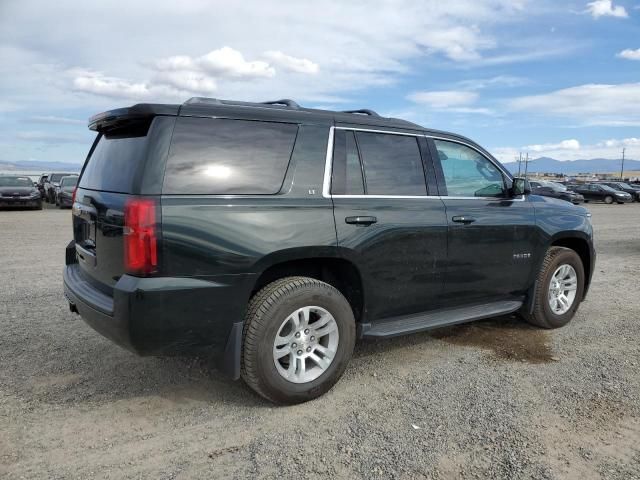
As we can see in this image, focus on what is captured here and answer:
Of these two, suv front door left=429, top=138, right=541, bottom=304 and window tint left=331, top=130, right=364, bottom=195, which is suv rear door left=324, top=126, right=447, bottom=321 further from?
suv front door left=429, top=138, right=541, bottom=304

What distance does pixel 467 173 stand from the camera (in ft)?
14.9

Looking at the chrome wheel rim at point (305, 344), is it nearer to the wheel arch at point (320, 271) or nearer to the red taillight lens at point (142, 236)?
the wheel arch at point (320, 271)

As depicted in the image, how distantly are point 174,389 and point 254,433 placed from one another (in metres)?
0.88

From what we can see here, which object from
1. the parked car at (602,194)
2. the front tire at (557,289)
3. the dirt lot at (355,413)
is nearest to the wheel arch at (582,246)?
the front tire at (557,289)

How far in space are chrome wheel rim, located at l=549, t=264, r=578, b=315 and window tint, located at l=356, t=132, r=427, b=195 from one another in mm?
1972

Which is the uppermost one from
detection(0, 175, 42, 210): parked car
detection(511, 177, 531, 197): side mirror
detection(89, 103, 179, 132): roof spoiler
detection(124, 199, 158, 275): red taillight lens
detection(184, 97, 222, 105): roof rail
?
detection(184, 97, 222, 105): roof rail

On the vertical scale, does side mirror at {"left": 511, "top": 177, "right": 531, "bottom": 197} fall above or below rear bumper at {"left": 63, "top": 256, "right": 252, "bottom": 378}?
above

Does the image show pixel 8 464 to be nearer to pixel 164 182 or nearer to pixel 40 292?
pixel 164 182

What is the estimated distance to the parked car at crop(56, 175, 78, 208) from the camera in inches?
824

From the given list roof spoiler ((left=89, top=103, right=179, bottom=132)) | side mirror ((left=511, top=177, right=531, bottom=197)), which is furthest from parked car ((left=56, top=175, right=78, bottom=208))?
side mirror ((left=511, top=177, right=531, bottom=197))

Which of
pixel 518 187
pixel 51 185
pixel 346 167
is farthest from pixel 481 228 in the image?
pixel 51 185

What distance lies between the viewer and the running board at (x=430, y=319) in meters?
3.89

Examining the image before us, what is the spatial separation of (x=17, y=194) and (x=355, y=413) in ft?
67.3

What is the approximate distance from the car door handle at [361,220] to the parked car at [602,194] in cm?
3702
